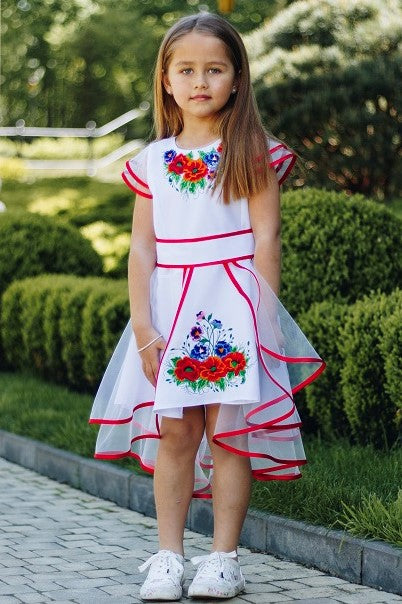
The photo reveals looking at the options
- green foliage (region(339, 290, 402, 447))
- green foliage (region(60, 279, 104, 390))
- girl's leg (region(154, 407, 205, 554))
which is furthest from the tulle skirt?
green foliage (region(60, 279, 104, 390))

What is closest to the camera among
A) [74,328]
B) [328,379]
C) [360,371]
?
[360,371]

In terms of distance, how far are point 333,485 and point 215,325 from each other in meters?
1.17

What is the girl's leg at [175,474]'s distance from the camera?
391 cm

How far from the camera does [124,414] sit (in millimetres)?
4012

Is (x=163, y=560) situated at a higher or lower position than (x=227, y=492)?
lower

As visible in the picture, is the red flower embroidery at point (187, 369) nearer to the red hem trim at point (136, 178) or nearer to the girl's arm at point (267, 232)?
the girl's arm at point (267, 232)

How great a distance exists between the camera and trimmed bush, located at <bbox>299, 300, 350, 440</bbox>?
18.8 ft

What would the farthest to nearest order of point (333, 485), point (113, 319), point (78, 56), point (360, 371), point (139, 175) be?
point (78, 56) → point (113, 319) → point (360, 371) → point (333, 485) → point (139, 175)

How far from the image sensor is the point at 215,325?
382 centimetres

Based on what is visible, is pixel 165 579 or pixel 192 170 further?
pixel 192 170

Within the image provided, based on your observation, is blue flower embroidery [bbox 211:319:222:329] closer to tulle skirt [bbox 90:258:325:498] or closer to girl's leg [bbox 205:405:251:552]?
tulle skirt [bbox 90:258:325:498]

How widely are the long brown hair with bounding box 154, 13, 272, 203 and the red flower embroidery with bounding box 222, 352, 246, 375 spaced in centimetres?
49

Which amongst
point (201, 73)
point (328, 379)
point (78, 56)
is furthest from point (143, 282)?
point (78, 56)

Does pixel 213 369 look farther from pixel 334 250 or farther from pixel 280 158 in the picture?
pixel 334 250
